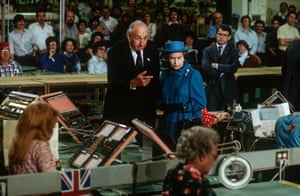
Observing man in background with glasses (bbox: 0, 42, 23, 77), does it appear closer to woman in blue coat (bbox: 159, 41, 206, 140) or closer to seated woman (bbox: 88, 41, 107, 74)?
seated woman (bbox: 88, 41, 107, 74)

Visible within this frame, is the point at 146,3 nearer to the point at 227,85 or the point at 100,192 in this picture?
the point at 227,85

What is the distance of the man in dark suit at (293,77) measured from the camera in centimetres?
766

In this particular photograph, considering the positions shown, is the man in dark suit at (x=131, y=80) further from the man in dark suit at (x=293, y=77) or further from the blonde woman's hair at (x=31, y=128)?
the blonde woman's hair at (x=31, y=128)

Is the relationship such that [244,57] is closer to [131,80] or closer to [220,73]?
[220,73]

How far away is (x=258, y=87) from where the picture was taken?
35.0ft

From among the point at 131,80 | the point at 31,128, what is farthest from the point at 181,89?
the point at 31,128

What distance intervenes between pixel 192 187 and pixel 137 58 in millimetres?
2990

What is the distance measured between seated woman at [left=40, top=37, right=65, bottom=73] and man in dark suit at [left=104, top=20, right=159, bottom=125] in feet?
14.7

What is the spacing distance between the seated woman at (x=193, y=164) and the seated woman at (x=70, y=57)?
7351mm

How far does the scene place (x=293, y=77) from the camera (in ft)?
25.3

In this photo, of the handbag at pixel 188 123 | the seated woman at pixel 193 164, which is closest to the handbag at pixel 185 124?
the handbag at pixel 188 123

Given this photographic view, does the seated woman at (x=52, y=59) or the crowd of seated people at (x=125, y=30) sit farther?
the crowd of seated people at (x=125, y=30)

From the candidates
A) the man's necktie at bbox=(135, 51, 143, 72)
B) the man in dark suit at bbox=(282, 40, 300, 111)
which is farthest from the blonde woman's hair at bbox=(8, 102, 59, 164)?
the man in dark suit at bbox=(282, 40, 300, 111)

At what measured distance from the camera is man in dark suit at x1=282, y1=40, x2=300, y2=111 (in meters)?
7.66
